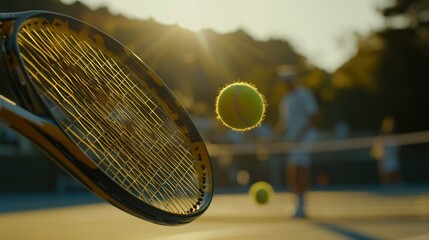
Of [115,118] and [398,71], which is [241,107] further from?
[398,71]

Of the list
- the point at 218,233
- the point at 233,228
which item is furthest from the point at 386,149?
the point at 218,233

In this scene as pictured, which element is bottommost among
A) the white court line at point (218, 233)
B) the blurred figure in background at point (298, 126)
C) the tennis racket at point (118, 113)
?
the tennis racket at point (118, 113)

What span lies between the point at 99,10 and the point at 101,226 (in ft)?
79.2

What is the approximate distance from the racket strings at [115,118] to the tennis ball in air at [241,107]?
995mm

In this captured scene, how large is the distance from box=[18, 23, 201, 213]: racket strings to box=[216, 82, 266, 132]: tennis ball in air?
1.00m

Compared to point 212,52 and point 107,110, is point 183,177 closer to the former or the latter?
point 107,110

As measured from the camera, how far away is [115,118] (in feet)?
10.8

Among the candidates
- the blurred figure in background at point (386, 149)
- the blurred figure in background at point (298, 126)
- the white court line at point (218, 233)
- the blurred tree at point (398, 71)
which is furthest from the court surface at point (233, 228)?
the blurred tree at point (398, 71)

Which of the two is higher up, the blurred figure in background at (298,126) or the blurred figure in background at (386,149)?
Answer: the blurred figure in background at (386,149)

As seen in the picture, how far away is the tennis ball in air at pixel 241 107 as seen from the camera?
4453 millimetres

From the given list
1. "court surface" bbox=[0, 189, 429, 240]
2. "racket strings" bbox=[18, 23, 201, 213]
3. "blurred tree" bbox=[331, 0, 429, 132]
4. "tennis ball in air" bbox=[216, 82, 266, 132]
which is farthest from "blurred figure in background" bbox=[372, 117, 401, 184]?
"blurred tree" bbox=[331, 0, 429, 132]

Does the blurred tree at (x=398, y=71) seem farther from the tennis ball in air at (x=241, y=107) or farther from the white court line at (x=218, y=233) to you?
the tennis ball in air at (x=241, y=107)

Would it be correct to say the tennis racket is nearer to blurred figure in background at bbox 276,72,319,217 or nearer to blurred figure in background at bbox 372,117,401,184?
blurred figure in background at bbox 276,72,319,217

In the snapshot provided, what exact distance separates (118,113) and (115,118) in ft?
0.25
